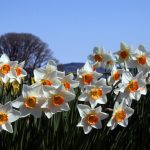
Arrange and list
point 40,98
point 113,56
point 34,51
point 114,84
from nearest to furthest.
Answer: point 40,98 → point 114,84 → point 113,56 → point 34,51

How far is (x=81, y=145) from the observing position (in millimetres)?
3051

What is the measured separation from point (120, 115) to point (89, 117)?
0.75 feet

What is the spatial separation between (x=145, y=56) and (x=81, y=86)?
0.82m

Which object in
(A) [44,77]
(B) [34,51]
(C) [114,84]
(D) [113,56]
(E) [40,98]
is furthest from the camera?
(B) [34,51]

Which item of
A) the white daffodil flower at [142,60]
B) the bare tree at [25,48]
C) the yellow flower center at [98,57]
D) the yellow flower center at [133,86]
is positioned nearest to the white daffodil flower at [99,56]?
the yellow flower center at [98,57]

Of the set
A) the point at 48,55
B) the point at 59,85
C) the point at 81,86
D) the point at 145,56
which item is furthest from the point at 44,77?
the point at 48,55

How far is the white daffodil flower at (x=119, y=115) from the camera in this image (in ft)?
9.89

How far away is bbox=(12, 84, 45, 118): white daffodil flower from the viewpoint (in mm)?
2701

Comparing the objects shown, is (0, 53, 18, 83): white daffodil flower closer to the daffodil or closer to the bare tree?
the daffodil

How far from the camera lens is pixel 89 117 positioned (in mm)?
2941

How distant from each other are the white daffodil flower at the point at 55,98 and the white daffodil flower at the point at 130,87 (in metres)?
0.57

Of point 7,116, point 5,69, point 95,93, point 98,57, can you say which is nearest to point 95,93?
point 95,93

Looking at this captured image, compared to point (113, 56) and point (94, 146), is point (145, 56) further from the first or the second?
point (94, 146)

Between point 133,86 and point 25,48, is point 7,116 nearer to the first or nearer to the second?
point 133,86
